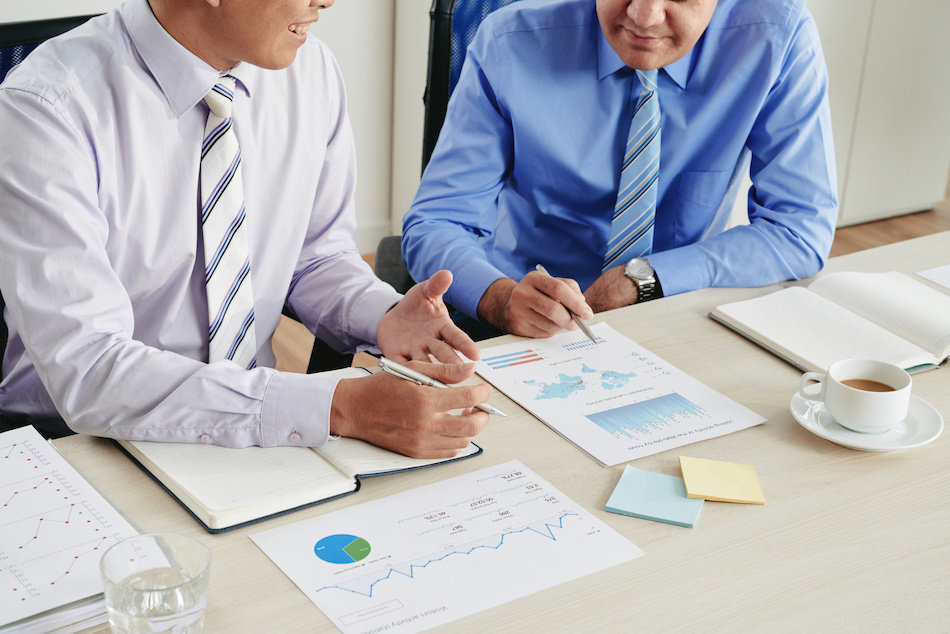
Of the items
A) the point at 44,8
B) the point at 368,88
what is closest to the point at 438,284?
the point at 44,8

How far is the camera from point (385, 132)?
3.83 meters

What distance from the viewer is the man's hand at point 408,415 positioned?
3.75 ft

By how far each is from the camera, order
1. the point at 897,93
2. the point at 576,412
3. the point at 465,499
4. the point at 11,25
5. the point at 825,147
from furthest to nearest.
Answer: the point at 897,93 < the point at 825,147 < the point at 11,25 < the point at 576,412 < the point at 465,499

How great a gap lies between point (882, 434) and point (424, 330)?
607 millimetres

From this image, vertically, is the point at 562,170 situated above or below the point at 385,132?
above

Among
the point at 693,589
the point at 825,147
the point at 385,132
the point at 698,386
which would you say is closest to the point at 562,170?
the point at 825,147

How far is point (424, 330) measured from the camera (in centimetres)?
142

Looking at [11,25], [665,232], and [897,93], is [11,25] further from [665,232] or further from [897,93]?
[897,93]

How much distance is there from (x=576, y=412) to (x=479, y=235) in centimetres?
78

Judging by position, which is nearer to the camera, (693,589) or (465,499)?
(693,589)

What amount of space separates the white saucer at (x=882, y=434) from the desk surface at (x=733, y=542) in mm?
16

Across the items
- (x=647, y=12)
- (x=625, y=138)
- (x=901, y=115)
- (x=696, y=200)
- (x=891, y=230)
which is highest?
(x=647, y=12)

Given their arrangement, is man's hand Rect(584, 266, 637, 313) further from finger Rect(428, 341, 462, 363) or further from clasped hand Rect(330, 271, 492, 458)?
clasped hand Rect(330, 271, 492, 458)

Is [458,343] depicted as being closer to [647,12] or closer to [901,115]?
[647,12]
